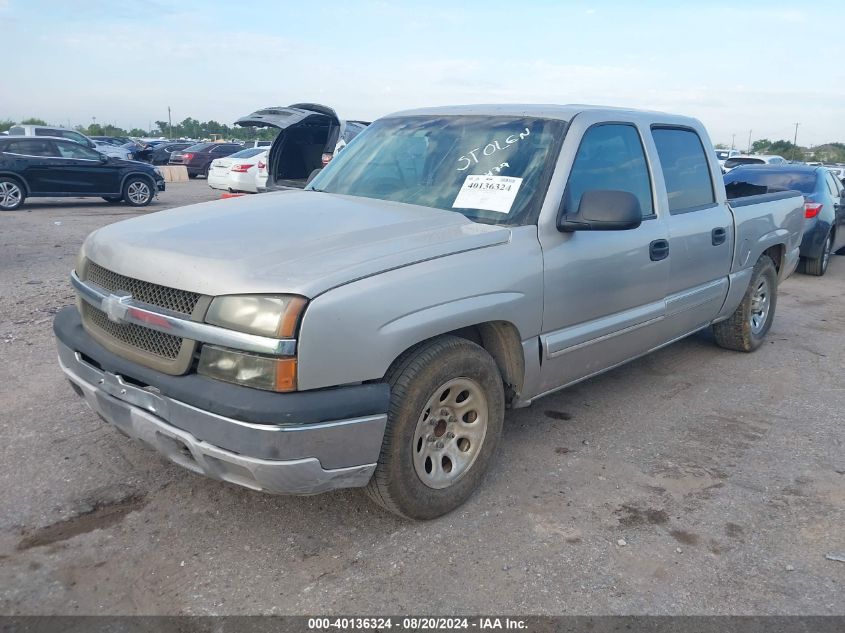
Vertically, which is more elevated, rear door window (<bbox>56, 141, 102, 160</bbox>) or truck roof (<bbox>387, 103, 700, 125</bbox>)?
truck roof (<bbox>387, 103, 700, 125</bbox>)

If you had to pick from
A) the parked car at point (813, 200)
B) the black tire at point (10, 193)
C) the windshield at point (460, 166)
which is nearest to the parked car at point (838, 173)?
the parked car at point (813, 200)

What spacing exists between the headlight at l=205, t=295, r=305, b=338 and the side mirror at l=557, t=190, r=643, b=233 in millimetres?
1553

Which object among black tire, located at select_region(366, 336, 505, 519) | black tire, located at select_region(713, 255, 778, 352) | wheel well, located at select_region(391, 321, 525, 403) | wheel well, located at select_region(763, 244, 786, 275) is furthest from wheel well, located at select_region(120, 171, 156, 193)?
black tire, located at select_region(366, 336, 505, 519)

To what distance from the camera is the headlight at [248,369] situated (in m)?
2.57

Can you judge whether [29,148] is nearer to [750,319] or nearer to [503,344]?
[750,319]

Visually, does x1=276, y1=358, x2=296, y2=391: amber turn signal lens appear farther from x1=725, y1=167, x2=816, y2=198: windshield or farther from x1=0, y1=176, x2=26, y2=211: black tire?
x1=0, y1=176, x2=26, y2=211: black tire

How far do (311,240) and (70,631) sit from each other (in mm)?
1673

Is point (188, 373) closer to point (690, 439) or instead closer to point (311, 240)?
point (311, 240)

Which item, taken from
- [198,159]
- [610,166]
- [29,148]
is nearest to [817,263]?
[610,166]

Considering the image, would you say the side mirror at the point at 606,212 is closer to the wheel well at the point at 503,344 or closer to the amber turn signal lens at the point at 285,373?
the wheel well at the point at 503,344

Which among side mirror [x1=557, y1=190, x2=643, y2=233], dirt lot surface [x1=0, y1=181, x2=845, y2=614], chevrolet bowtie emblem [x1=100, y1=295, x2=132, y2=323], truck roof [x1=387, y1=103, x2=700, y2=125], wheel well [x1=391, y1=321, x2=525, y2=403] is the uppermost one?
truck roof [x1=387, y1=103, x2=700, y2=125]

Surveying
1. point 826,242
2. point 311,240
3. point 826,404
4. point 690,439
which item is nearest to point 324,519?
point 311,240

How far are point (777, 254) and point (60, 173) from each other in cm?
1385

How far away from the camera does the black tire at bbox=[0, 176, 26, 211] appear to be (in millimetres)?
14477
